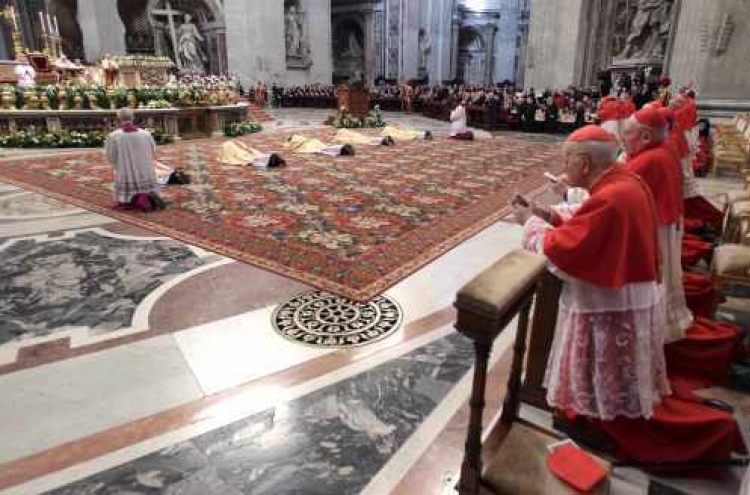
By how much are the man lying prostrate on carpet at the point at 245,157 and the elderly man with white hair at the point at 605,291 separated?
795cm

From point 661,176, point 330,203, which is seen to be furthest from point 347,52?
point 661,176

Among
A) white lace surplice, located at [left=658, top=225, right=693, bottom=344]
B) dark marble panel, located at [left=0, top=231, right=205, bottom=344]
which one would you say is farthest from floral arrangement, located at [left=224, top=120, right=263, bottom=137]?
white lace surplice, located at [left=658, top=225, right=693, bottom=344]

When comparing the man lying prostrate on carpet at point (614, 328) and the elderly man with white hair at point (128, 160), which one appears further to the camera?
the elderly man with white hair at point (128, 160)

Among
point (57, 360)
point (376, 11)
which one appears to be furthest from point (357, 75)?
point (57, 360)

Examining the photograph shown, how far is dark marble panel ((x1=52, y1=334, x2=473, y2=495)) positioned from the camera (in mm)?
2150

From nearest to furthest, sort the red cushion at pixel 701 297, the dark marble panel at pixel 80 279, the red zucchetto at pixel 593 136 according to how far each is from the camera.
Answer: the red zucchetto at pixel 593 136, the red cushion at pixel 701 297, the dark marble panel at pixel 80 279

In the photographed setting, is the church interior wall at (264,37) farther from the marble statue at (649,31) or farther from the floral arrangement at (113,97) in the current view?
the marble statue at (649,31)

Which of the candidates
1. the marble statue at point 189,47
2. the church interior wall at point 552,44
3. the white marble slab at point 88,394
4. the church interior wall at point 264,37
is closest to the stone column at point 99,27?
the marble statue at point 189,47

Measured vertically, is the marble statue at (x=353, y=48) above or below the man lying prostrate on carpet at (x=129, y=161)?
above

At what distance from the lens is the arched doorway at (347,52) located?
34.1 metres

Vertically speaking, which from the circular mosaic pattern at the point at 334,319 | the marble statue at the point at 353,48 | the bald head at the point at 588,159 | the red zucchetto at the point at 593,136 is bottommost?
the circular mosaic pattern at the point at 334,319

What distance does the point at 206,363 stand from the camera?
10.2 ft

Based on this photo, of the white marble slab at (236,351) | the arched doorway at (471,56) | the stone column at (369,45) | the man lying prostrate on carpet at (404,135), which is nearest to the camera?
the white marble slab at (236,351)

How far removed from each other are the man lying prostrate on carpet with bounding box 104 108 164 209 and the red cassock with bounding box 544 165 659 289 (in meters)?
6.01
